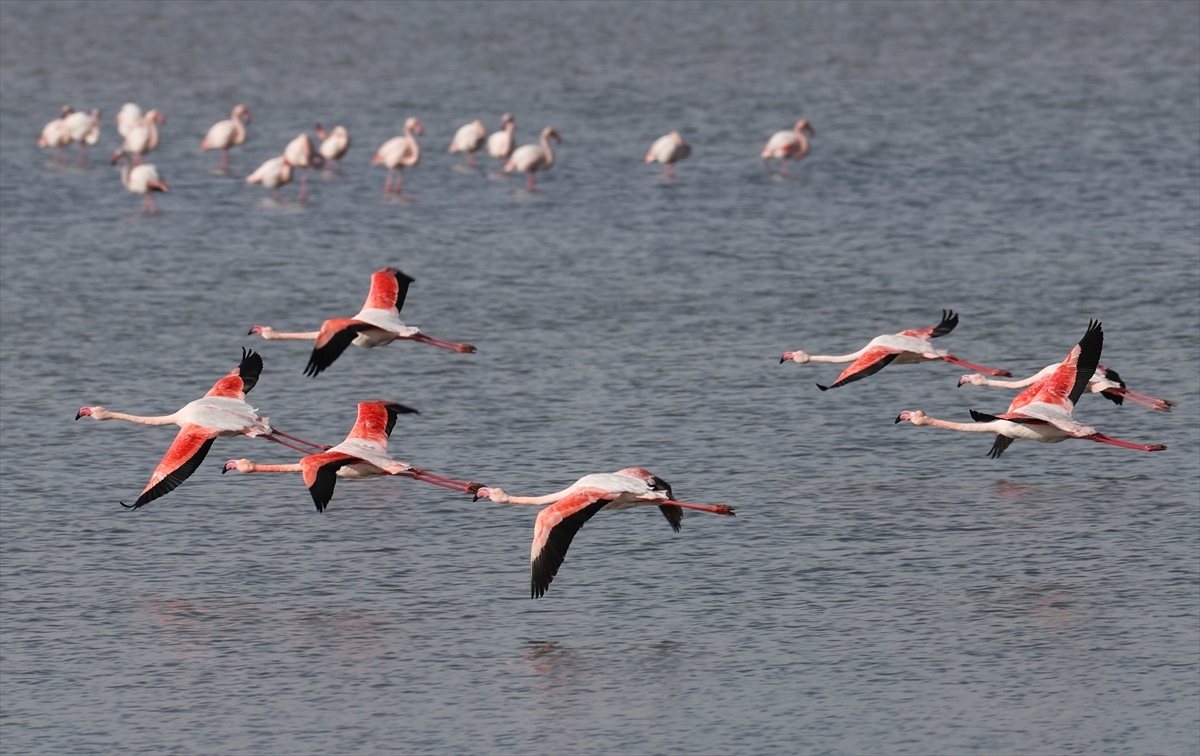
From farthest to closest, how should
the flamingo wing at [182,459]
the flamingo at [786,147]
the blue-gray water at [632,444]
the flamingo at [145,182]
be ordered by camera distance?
the flamingo at [786,147], the flamingo at [145,182], the flamingo wing at [182,459], the blue-gray water at [632,444]

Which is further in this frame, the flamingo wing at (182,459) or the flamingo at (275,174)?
the flamingo at (275,174)

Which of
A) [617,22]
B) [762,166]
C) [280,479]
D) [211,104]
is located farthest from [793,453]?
[617,22]

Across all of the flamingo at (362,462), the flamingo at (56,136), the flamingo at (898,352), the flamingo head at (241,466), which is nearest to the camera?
the flamingo at (362,462)

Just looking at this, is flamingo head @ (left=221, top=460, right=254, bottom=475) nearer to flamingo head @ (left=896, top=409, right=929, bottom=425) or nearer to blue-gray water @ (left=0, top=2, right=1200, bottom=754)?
blue-gray water @ (left=0, top=2, right=1200, bottom=754)

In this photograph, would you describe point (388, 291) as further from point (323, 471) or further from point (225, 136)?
point (225, 136)

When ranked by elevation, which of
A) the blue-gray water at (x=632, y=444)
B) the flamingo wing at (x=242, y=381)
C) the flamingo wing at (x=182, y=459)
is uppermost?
the flamingo wing at (x=242, y=381)

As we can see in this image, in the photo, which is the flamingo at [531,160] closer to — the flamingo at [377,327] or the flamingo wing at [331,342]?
the flamingo at [377,327]

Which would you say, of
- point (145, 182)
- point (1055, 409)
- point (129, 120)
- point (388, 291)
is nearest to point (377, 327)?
point (388, 291)

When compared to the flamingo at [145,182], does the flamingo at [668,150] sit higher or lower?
higher

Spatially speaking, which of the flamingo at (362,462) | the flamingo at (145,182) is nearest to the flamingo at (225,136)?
the flamingo at (145,182)

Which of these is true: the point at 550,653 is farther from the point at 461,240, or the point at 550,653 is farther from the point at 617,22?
the point at 617,22

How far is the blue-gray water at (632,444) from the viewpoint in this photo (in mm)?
16375

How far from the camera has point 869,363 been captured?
20.0 meters

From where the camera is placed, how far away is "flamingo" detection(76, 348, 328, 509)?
58.9 feet
